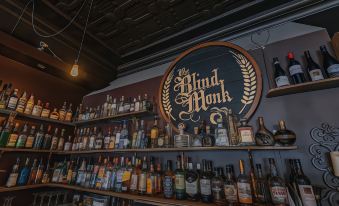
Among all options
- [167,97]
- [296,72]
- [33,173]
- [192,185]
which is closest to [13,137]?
[33,173]

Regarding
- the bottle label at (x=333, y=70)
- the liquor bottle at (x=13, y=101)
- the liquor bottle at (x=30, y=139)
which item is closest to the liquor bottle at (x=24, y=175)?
the liquor bottle at (x=30, y=139)

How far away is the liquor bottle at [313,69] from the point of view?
3.65 ft

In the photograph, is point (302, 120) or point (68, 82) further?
point (68, 82)

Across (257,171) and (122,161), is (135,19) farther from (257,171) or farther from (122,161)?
(257,171)

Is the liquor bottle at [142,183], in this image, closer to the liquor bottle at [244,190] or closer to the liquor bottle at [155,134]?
the liquor bottle at [155,134]

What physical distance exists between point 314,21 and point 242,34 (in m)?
0.54

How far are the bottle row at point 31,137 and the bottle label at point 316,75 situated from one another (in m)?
2.69

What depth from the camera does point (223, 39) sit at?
1.72m

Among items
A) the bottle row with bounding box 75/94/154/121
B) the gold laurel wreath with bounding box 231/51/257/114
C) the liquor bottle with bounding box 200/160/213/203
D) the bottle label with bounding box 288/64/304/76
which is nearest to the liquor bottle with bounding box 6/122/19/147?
the bottle row with bounding box 75/94/154/121

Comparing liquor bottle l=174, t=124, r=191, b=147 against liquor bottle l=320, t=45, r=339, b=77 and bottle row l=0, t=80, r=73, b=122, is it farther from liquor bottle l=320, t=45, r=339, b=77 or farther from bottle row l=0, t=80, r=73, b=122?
bottle row l=0, t=80, r=73, b=122

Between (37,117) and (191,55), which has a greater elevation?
(191,55)

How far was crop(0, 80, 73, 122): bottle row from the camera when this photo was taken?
71.0 inches

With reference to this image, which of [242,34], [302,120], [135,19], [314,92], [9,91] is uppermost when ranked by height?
[135,19]

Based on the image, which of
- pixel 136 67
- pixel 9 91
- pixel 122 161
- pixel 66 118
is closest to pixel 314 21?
pixel 136 67
